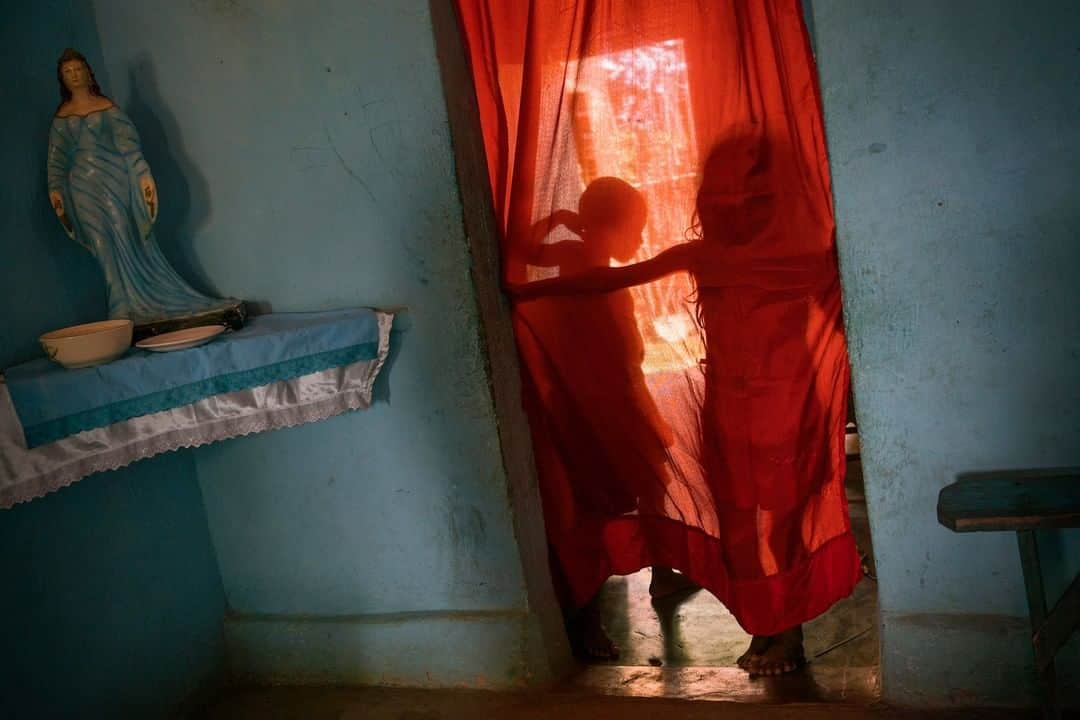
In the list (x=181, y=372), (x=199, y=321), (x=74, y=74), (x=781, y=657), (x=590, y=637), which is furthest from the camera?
(x=590, y=637)

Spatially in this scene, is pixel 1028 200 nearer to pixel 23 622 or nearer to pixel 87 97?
pixel 87 97

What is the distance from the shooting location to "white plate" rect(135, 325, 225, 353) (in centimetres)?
268

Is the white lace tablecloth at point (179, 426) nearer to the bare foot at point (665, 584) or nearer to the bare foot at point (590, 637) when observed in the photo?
the bare foot at point (590, 637)

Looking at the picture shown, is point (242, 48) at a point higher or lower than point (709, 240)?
higher

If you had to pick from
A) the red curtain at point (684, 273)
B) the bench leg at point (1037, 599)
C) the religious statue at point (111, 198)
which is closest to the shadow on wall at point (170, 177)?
the religious statue at point (111, 198)

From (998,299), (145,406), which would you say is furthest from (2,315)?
(998,299)

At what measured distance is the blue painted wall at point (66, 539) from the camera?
2.81 m

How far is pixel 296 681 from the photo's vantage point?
345cm

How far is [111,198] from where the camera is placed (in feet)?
9.28

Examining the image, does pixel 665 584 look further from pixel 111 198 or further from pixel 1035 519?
pixel 111 198

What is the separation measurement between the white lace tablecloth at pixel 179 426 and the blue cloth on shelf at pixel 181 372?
29 millimetres

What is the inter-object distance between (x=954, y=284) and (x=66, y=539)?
2689mm

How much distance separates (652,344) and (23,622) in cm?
205

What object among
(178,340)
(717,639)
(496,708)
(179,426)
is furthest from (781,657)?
(178,340)
